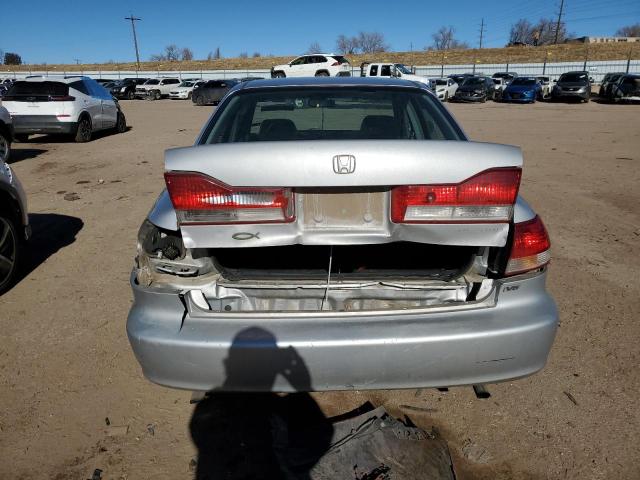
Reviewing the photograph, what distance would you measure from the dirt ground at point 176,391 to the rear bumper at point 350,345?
0.47m

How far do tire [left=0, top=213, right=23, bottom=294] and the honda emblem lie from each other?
10.9ft

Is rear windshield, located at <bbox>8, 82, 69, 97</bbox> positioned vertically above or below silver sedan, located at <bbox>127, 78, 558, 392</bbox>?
above

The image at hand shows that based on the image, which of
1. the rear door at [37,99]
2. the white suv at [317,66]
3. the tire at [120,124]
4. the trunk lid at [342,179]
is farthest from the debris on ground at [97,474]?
the white suv at [317,66]

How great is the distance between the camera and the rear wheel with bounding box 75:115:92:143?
1178 centimetres

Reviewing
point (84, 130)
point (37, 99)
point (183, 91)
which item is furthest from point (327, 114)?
point (183, 91)

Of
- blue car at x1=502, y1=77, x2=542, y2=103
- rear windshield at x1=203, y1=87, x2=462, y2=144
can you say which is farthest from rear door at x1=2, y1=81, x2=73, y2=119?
blue car at x1=502, y1=77, x2=542, y2=103

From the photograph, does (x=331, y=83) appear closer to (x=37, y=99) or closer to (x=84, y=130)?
(x=37, y=99)

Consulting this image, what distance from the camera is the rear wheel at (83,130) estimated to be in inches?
464

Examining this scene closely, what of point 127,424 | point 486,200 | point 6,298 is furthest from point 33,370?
point 486,200

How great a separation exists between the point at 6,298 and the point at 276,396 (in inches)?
102

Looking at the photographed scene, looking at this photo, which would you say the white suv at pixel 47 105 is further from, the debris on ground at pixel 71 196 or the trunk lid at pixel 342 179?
the trunk lid at pixel 342 179

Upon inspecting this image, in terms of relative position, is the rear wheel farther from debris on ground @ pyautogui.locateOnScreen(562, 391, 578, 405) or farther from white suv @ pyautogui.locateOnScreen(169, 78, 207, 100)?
white suv @ pyautogui.locateOnScreen(169, 78, 207, 100)

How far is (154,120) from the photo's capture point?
18078 millimetres

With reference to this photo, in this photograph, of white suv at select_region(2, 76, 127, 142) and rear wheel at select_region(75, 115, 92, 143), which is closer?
white suv at select_region(2, 76, 127, 142)
